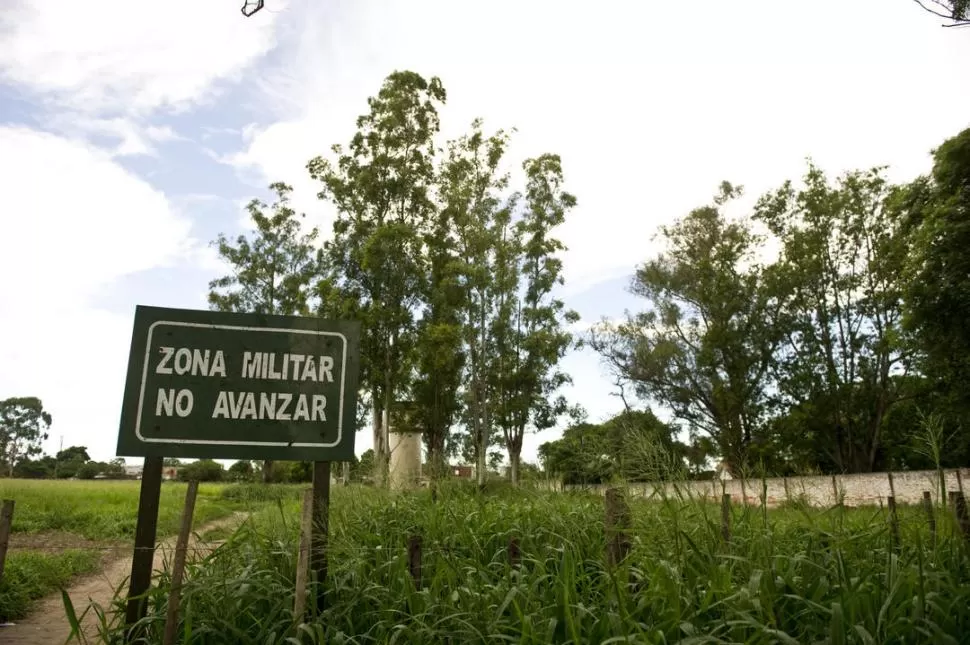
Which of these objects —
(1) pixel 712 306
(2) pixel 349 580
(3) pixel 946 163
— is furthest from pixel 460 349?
(2) pixel 349 580

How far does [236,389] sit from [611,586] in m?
2.83

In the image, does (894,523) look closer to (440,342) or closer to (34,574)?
(34,574)

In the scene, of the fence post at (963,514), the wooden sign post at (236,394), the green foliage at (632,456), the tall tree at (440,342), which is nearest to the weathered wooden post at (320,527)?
the wooden sign post at (236,394)

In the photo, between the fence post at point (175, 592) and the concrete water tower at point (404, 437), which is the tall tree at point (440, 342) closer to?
the concrete water tower at point (404, 437)

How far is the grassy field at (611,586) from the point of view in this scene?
9.89ft

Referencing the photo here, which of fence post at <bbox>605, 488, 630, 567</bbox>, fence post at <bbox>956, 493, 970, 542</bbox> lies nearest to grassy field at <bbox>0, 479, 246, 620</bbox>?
fence post at <bbox>605, 488, 630, 567</bbox>

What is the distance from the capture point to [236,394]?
4691mm

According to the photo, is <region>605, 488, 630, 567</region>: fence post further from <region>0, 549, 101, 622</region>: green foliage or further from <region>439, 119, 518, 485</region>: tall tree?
<region>439, 119, 518, 485</region>: tall tree

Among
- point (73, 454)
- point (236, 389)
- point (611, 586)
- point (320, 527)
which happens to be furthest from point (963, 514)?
point (73, 454)

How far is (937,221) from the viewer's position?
16141mm

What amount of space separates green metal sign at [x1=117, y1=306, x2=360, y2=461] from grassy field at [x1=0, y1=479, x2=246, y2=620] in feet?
2.81

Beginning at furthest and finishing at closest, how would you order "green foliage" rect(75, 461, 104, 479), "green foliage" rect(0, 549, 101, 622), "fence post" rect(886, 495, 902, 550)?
"green foliage" rect(75, 461, 104, 479), "green foliage" rect(0, 549, 101, 622), "fence post" rect(886, 495, 902, 550)

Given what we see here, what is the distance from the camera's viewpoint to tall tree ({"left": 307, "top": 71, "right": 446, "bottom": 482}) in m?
23.7

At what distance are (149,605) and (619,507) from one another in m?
3.10
